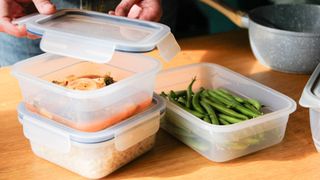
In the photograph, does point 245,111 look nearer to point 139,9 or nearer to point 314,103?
point 314,103

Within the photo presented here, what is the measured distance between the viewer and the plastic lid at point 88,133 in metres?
0.77

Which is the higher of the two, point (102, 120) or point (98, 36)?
point (98, 36)

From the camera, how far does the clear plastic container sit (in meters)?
0.77

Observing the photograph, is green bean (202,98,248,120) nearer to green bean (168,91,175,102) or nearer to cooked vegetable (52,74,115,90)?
green bean (168,91,175,102)

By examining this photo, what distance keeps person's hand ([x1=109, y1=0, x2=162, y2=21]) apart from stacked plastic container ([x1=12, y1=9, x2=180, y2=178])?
0.14m

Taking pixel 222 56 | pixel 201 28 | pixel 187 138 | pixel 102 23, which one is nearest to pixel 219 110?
pixel 187 138

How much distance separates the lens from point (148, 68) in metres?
0.88

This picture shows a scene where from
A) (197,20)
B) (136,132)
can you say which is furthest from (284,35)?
(197,20)

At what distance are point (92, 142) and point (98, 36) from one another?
0.17 m

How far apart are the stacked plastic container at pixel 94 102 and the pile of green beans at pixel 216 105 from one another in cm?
9

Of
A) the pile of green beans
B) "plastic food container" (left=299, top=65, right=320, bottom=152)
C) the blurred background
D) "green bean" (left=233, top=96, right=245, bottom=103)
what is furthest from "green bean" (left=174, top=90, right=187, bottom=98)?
the blurred background

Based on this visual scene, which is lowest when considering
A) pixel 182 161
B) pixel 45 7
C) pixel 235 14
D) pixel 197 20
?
pixel 197 20

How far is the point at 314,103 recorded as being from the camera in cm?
84

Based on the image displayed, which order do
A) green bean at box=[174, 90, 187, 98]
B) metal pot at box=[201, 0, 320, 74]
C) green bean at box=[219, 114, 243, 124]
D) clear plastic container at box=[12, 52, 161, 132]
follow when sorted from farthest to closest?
metal pot at box=[201, 0, 320, 74] → green bean at box=[174, 90, 187, 98] → green bean at box=[219, 114, 243, 124] → clear plastic container at box=[12, 52, 161, 132]
